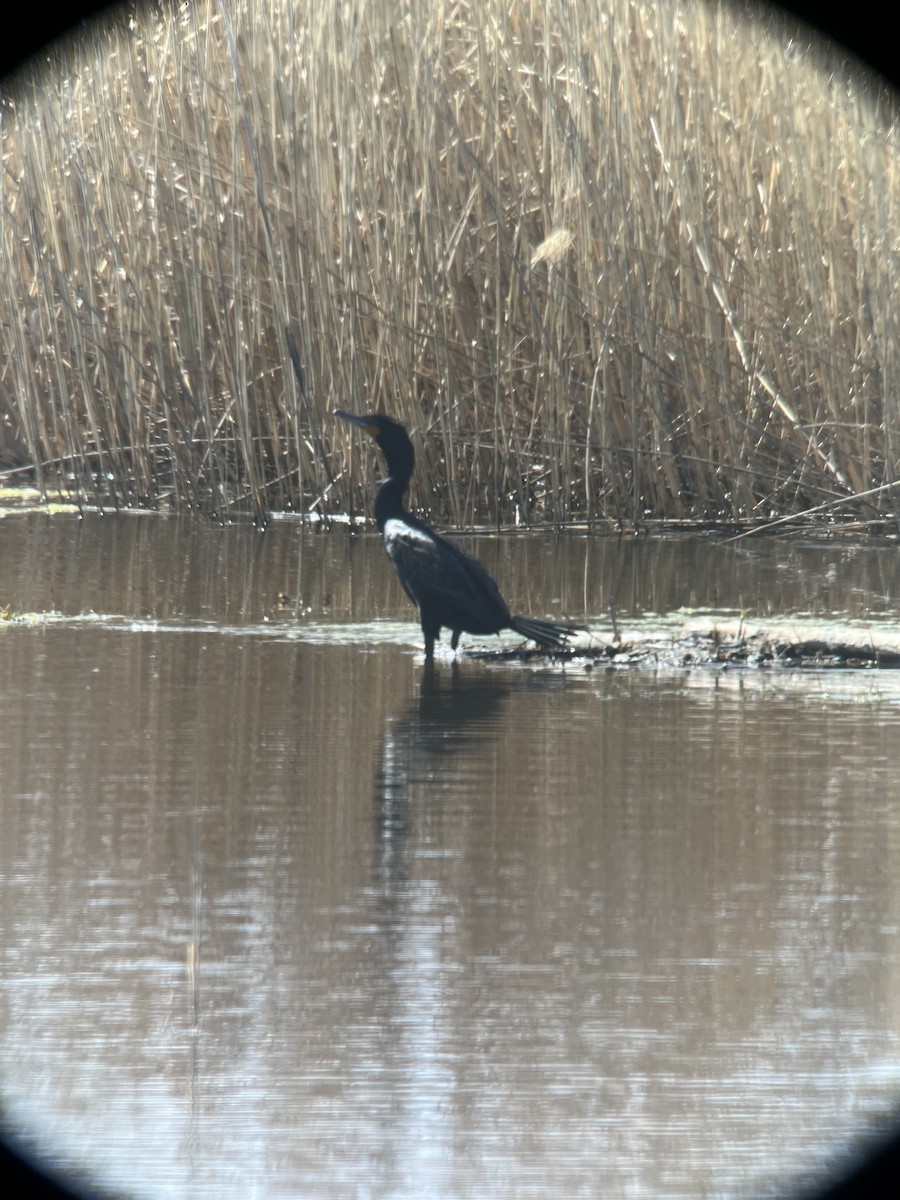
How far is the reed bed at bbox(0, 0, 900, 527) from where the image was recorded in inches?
338

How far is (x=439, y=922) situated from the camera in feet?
10.3

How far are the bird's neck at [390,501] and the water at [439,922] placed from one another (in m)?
0.66

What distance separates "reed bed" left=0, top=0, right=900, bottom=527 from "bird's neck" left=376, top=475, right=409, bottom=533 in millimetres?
1854

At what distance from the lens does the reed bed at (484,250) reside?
338 inches

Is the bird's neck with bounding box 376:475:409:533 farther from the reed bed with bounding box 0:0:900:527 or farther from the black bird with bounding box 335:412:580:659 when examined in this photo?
the reed bed with bounding box 0:0:900:527

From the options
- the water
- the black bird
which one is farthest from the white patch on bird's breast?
the water

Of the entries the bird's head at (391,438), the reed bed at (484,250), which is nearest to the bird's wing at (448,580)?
the bird's head at (391,438)

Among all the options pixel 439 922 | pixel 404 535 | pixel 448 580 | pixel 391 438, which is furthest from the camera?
pixel 391 438

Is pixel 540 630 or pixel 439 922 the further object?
pixel 540 630

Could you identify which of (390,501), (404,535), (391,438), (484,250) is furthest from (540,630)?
(484,250)

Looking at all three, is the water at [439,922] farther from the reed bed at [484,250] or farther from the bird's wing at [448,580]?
the reed bed at [484,250]

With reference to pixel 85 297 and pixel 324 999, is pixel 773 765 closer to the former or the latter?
pixel 324 999

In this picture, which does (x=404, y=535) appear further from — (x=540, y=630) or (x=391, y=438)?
(x=391, y=438)

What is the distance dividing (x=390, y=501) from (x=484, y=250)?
2.89 m
